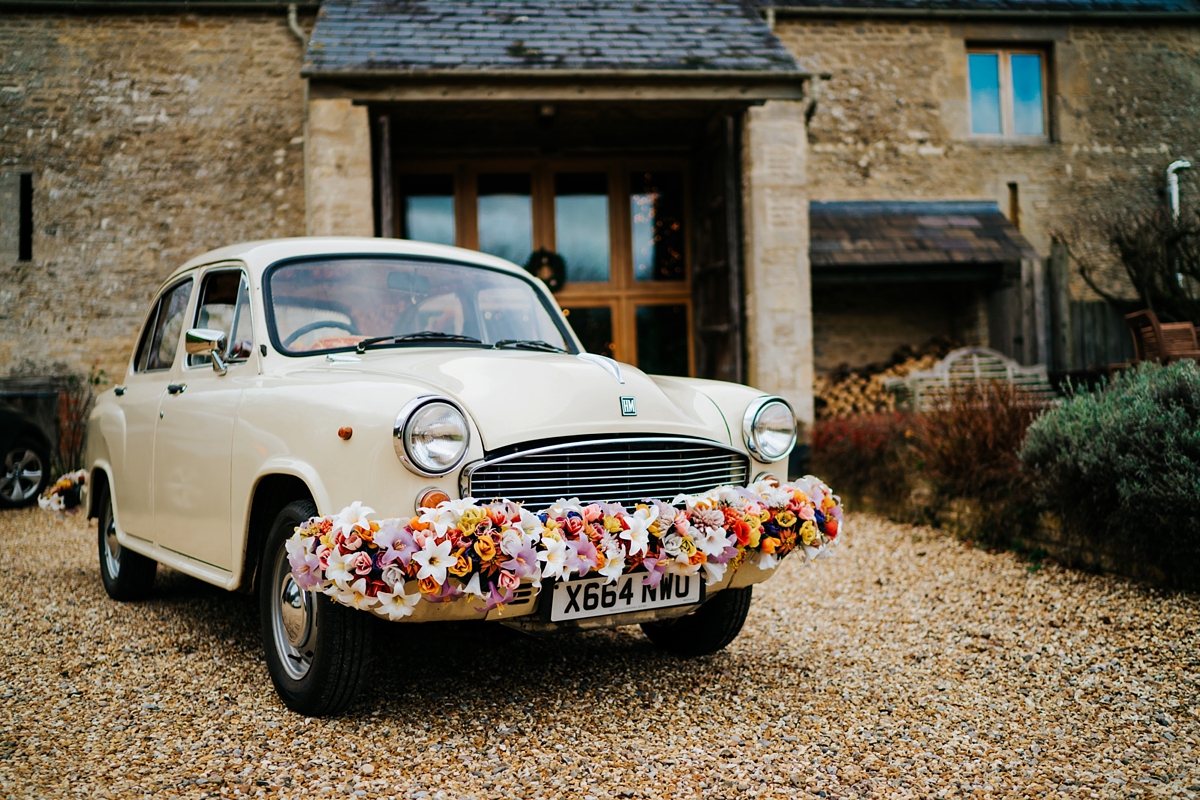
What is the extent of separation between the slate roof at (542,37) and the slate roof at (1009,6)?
102 inches

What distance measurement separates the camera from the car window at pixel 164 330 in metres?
4.14

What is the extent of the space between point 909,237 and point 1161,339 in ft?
14.1

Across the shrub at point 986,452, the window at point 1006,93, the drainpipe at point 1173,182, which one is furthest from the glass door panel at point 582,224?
the drainpipe at point 1173,182

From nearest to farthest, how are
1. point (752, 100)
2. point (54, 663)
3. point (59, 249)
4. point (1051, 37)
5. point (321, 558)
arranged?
point (321, 558)
point (54, 663)
point (752, 100)
point (59, 249)
point (1051, 37)

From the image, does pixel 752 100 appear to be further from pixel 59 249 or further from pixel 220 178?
pixel 59 249

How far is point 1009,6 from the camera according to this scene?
39.9 ft

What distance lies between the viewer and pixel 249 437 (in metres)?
3.07

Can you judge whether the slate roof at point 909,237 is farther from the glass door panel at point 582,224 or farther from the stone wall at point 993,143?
the glass door panel at point 582,224

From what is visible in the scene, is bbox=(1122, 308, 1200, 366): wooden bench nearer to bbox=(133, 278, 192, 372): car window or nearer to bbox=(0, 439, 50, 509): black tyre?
bbox=(133, 278, 192, 372): car window

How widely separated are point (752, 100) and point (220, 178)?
623 centimetres


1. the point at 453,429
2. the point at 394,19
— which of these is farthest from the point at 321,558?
the point at 394,19

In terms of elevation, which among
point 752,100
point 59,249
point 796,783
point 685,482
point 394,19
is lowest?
point 796,783

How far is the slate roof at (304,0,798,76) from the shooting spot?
26.1 feet

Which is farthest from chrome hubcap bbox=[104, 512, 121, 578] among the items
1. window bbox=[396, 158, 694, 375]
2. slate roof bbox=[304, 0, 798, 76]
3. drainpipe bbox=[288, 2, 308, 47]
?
drainpipe bbox=[288, 2, 308, 47]
